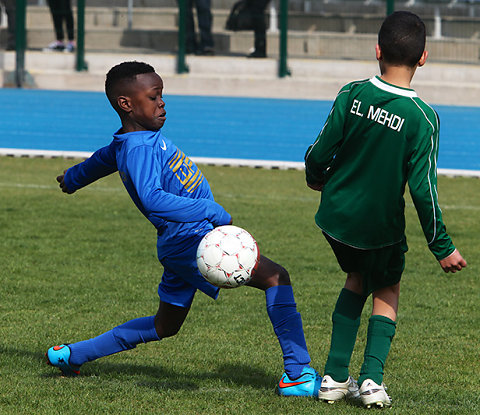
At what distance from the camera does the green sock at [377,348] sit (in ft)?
12.2

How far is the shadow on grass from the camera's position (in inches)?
163

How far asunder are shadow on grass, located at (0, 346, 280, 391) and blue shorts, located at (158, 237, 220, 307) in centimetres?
40

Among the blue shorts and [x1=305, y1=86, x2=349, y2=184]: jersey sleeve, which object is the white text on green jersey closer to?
A: [x1=305, y1=86, x2=349, y2=184]: jersey sleeve

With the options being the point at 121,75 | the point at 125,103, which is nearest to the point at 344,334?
the point at 125,103

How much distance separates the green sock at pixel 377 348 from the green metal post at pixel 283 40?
11807mm

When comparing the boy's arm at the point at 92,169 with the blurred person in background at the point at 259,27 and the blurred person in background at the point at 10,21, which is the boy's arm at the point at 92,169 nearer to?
the blurred person in background at the point at 259,27

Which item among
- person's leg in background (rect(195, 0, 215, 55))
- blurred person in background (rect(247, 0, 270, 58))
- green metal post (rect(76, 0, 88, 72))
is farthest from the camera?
green metal post (rect(76, 0, 88, 72))

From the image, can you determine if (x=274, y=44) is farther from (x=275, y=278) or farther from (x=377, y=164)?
(x=377, y=164)

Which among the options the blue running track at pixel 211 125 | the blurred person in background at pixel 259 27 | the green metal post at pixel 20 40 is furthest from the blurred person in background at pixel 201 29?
the green metal post at pixel 20 40

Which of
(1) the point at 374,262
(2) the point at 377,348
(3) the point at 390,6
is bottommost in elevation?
(2) the point at 377,348

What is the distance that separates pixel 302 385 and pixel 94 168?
4.59 ft

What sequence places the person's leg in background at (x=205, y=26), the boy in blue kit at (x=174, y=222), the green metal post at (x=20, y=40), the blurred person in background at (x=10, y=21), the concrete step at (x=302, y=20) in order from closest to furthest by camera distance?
the boy in blue kit at (x=174, y=222), the concrete step at (x=302, y=20), the person's leg in background at (x=205, y=26), the green metal post at (x=20, y=40), the blurred person in background at (x=10, y=21)

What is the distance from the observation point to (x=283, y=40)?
15250mm

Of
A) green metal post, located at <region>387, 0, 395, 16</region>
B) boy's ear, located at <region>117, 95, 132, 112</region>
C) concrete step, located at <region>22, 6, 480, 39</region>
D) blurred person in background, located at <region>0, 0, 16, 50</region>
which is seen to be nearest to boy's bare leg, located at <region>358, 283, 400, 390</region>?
boy's ear, located at <region>117, 95, 132, 112</region>
